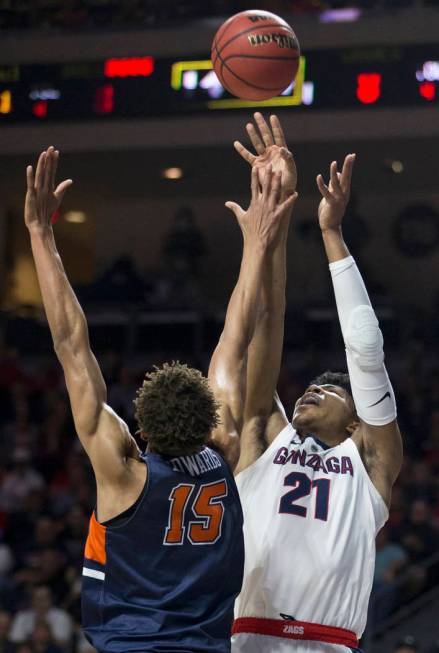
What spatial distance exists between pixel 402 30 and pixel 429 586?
14.9 ft

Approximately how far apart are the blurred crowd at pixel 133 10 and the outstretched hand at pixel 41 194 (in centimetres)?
Result: 699

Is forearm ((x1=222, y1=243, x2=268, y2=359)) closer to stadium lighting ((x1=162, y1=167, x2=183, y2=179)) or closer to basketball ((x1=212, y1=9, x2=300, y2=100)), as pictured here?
basketball ((x1=212, y1=9, x2=300, y2=100))

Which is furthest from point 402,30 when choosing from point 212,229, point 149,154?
point 212,229

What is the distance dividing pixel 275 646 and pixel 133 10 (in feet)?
27.0

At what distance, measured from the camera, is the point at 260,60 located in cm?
508

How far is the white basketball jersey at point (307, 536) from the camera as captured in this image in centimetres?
384

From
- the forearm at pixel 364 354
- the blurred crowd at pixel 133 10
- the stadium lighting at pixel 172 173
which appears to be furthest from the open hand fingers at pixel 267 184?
the stadium lighting at pixel 172 173

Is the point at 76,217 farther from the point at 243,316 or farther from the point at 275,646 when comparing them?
the point at 275,646

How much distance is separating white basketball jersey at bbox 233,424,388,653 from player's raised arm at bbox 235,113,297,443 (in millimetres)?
119

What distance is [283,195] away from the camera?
4.11m

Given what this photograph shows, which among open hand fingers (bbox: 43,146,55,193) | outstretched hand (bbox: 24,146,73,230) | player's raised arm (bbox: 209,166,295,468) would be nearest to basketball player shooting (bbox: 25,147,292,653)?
player's raised arm (bbox: 209,166,295,468)

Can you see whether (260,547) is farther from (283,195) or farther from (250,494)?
(283,195)

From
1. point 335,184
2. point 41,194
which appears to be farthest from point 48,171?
point 335,184

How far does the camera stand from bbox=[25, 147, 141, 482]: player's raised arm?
3.33m
